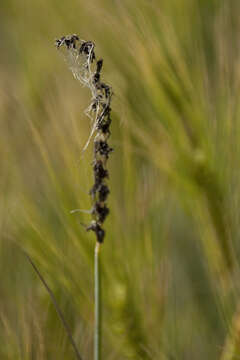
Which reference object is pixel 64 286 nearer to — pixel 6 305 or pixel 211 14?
pixel 6 305

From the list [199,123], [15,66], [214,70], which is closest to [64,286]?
[199,123]

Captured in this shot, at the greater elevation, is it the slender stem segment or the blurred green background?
the blurred green background

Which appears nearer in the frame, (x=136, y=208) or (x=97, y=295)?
(x=97, y=295)

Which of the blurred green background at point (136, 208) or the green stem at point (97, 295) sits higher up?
the blurred green background at point (136, 208)

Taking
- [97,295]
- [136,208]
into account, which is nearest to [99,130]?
[97,295]

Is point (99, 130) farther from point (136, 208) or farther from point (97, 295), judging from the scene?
point (136, 208)

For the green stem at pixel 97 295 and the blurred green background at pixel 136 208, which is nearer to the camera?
the green stem at pixel 97 295

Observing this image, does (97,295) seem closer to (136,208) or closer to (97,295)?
(97,295)

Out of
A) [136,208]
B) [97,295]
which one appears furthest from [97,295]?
[136,208]

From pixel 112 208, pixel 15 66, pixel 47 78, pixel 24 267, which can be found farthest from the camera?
pixel 15 66

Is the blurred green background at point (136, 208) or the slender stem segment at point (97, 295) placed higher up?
the blurred green background at point (136, 208)

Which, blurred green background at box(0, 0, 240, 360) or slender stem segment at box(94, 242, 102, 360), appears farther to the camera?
blurred green background at box(0, 0, 240, 360)
